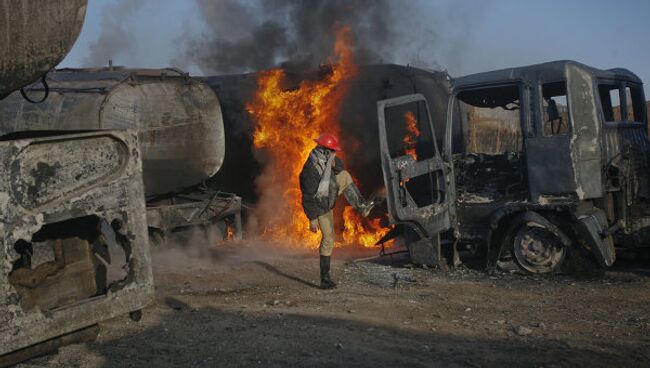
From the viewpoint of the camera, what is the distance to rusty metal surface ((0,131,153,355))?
10.5ft

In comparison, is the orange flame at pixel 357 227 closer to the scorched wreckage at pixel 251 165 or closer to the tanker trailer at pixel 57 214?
the scorched wreckage at pixel 251 165

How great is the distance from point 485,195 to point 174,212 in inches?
200

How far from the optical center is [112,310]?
3662 millimetres

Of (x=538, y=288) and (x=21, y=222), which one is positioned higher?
(x=21, y=222)

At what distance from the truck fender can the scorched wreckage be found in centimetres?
2

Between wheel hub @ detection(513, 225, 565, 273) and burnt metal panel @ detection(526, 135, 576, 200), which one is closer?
burnt metal panel @ detection(526, 135, 576, 200)

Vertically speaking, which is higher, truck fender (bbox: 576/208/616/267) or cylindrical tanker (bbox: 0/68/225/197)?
cylindrical tanker (bbox: 0/68/225/197)

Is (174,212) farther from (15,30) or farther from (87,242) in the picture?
(15,30)

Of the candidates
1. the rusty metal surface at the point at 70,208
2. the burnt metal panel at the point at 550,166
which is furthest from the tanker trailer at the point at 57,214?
the burnt metal panel at the point at 550,166

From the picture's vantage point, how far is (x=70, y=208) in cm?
346

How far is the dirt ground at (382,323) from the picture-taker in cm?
494

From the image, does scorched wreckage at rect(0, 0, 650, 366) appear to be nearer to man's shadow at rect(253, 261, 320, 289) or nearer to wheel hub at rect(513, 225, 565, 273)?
wheel hub at rect(513, 225, 565, 273)

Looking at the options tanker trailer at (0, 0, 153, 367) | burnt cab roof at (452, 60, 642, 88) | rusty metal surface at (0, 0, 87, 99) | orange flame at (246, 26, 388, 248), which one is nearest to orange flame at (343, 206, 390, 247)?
orange flame at (246, 26, 388, 248)

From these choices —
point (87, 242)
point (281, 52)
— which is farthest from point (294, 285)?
point (281, 52)
